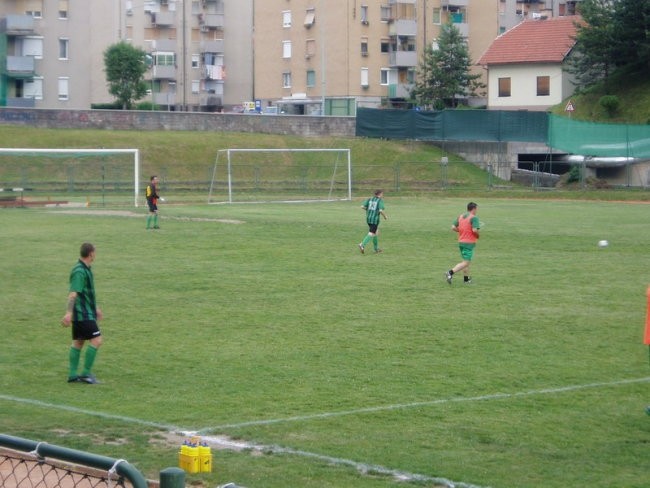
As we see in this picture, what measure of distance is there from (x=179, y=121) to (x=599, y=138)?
27375mm

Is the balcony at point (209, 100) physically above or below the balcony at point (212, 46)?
below

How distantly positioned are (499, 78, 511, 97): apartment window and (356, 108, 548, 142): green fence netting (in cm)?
1502

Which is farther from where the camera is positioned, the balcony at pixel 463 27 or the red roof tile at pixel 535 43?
the balcony at pixel 463 27

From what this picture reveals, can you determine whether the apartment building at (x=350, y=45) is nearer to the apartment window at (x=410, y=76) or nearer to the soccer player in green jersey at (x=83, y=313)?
the apartment window at (x=410, y=76)

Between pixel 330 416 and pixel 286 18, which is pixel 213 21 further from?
pixel 330 416

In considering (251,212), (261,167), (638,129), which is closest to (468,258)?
(251,212)

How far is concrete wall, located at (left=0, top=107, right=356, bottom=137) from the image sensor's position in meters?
66.1

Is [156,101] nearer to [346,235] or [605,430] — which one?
[346,235]

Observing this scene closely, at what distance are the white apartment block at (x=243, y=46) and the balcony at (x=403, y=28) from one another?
3.2 inches

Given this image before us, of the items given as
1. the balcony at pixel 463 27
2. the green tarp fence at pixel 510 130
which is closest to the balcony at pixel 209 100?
the balcony at pixel 463 27

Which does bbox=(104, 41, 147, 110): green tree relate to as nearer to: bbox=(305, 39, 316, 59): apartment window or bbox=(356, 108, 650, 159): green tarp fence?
bbox=(305, 39, 316, 59): apartment window

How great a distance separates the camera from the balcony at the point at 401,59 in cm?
8575

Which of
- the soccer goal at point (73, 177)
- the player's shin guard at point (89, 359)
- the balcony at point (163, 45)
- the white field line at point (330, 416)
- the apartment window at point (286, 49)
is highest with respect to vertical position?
the balcony at point (163, 45)

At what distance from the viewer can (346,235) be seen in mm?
33250
